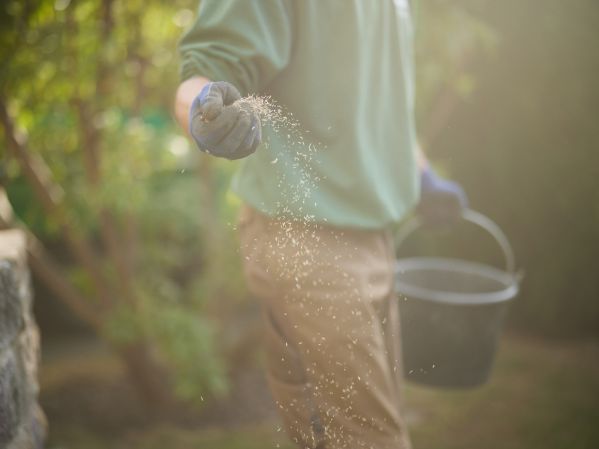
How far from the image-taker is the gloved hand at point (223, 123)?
Answer: 3.61 feet

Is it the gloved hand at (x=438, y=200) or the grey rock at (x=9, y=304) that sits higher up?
the grey rock at (x=9, y=304)

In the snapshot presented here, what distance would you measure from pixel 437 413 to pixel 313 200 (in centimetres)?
227

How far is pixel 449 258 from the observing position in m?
4.23

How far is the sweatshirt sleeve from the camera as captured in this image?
4.25 ft

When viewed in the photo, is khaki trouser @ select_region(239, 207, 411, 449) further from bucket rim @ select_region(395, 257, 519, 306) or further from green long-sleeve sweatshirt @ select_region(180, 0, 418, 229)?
bucket rim @ select_region(395, 257, 519, 306)

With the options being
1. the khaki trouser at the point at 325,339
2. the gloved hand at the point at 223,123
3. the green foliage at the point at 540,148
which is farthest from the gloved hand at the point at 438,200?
the green foliage at the point at 540,148

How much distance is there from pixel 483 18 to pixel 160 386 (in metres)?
2.81

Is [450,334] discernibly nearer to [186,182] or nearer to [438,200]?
[438,200]

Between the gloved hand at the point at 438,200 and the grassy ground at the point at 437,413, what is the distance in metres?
1.29

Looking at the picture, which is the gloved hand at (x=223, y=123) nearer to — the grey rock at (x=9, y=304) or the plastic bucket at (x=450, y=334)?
the grey rock at (x=9, y=304)

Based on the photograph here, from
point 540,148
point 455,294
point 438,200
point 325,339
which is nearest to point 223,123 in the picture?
point 325,339

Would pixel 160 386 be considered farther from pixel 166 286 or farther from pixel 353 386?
pixel 353 386

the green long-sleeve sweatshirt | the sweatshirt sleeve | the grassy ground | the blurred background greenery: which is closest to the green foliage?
the blurred background greenery

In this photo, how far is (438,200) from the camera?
85.8 inches
